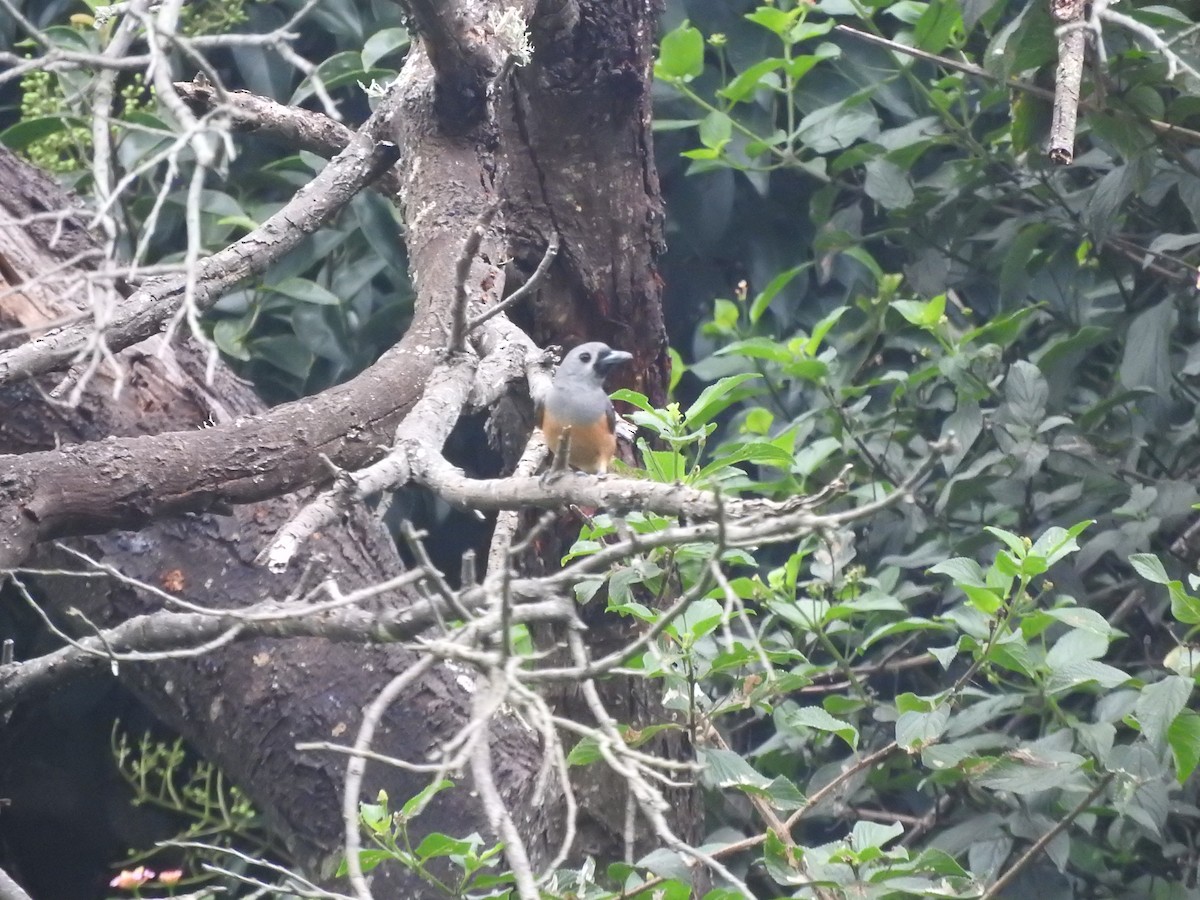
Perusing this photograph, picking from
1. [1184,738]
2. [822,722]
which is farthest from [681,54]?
[1184,738]

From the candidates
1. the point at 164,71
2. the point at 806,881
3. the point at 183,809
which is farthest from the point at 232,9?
the point at 806,881

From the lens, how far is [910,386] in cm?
303

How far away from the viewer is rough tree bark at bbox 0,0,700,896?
247 centimetres

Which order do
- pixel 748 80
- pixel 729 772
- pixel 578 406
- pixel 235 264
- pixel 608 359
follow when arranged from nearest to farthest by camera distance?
pixel 729 772, pixel 235 264, pixel 578 406, pixel 608 359, pixel 748 80

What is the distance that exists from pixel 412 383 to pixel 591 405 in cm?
56

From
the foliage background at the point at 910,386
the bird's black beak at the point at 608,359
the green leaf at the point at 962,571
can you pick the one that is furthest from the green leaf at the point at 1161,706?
the bird's black beak at the point at 608,359

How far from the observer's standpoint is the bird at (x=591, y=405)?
103 inches

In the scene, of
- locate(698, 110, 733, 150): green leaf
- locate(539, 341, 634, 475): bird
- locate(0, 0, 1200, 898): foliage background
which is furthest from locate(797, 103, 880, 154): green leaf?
locate(539, 341, 634, 475): bird

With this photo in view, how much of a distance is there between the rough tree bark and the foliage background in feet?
0.94

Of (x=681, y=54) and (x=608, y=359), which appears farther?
(x=681, y=54)

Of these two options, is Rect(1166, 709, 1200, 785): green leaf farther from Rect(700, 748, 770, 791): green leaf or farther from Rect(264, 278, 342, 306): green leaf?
Rect(264, 278, 342, 306): green leaf

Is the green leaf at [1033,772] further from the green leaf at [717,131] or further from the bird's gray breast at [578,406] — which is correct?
the green leaf at [717,131]

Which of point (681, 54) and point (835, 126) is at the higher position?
point (681, 54)

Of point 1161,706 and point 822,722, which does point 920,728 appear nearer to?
point 822,722
